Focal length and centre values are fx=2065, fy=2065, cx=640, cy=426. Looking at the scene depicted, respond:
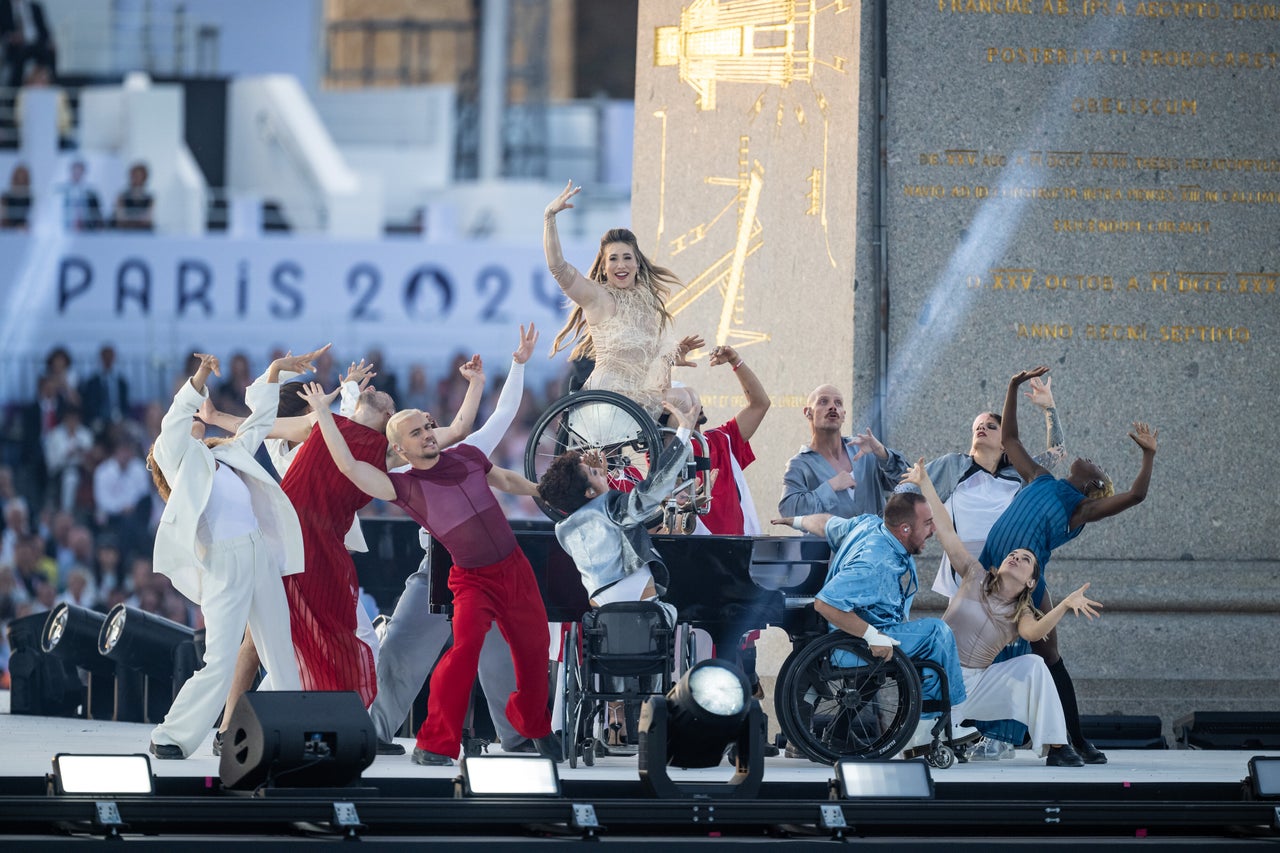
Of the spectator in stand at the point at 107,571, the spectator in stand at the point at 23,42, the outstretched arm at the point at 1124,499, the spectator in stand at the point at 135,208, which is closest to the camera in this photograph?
the outstretched arm at the point at 1124,499

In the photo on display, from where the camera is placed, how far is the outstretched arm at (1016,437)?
880cm

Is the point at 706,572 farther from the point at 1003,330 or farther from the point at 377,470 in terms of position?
the point at 1003,330

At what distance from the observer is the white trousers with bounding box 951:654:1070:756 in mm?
8156

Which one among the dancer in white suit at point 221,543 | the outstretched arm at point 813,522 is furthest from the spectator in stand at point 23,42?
the outstretched arm at point 813,522

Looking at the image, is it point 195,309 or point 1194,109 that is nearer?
point 1194,109

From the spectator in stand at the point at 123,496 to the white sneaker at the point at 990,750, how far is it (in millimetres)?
11049

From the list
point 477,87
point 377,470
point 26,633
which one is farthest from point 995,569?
point 477,87

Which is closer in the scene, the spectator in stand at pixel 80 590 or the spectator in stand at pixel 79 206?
the spectator in stand at pixel 80 590

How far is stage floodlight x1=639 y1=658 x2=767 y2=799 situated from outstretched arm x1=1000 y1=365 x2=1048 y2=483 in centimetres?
260

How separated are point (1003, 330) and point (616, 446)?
2.42m

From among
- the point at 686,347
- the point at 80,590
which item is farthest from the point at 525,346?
the point at 80,590

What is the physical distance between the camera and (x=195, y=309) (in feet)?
79.1

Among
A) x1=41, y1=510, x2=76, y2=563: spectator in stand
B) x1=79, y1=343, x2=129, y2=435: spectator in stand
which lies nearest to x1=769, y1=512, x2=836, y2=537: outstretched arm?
x1=41, y1=510, x2=76, y2=563: spectator in stand

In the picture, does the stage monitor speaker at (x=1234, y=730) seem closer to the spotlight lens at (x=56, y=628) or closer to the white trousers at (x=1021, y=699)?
→ the white trousers at (x=1021, y=699)
